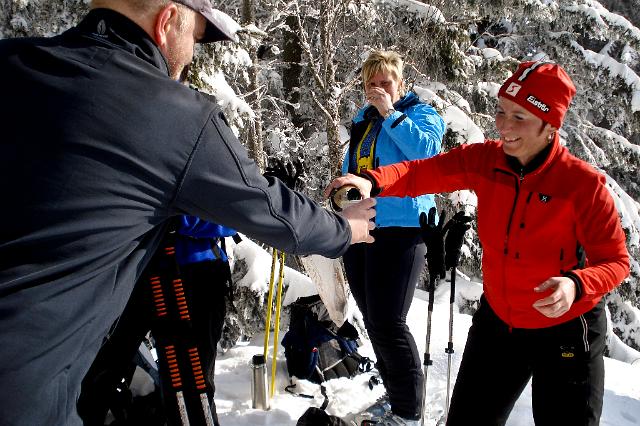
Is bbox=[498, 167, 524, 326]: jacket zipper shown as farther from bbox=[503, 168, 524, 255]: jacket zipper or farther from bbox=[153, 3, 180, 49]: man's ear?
bbox=[153, 3, 180, 49]: man's ear

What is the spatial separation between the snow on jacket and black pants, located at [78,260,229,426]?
110cm

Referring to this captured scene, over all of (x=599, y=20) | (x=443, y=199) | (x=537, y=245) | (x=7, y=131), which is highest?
(x=599, y=20)

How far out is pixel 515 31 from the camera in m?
14.5

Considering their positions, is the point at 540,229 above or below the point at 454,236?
above

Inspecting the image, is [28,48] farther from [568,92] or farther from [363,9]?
[363,9]

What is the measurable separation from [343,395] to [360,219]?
8.99 ft

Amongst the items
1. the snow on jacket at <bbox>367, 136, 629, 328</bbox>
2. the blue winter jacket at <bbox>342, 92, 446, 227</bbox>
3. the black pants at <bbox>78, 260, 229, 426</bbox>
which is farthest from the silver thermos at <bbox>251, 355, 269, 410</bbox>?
the snow on jacket at <bbox>367, 136, 629, 328</bbox>

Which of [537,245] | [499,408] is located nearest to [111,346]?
[499,408]

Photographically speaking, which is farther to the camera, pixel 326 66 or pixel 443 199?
pixel 443 199

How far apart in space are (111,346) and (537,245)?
86.4 inches

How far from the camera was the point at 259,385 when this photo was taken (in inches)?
150

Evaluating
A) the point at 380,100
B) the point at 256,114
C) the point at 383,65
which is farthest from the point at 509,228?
the point at 256,114

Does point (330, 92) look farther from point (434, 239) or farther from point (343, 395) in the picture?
point (434, 239)

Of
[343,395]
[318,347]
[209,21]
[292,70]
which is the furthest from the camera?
[292,70]
